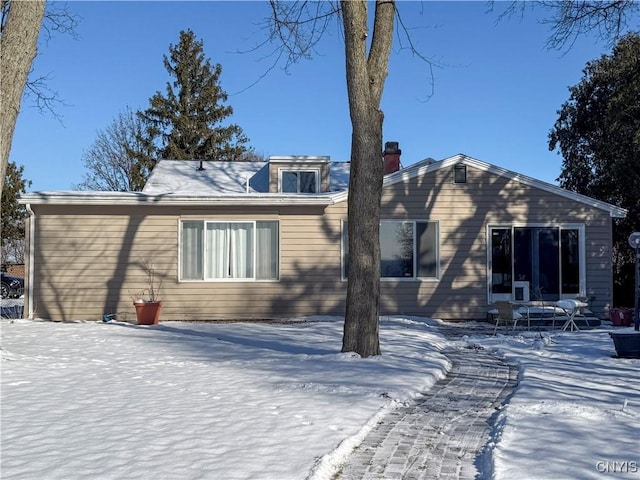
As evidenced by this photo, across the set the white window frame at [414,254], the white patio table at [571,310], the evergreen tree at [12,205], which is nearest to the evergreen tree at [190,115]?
the evergreen tree at [12,205]

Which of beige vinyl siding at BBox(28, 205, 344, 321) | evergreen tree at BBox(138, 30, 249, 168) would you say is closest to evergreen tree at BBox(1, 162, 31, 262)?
evergreen tree at BBox(138, 30, 249, 168)

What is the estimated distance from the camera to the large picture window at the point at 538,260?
45.6 feet

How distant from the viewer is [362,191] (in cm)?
820

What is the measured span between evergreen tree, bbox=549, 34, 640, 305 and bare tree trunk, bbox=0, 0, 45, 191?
51.9ft

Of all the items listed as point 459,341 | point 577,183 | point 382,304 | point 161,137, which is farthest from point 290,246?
point 161,137

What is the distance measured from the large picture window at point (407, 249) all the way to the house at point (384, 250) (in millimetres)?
25

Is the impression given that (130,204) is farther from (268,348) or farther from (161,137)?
(161,137)

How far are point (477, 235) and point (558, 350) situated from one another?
16.0 ft

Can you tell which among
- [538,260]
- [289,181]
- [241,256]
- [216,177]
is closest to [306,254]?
[241,256]

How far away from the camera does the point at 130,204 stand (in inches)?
533

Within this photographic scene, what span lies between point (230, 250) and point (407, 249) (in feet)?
13.8

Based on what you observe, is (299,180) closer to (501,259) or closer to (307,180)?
(307,180)

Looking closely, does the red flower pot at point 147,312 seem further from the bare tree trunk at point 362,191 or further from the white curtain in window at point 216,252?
the bare tree trunk at point 362,191

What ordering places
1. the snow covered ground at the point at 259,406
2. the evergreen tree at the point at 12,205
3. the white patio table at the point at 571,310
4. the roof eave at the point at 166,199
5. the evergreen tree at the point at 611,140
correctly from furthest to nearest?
the evergreen tree at the point at 12,205 → the evergreen tree at the point at 611,140 → the roof eave at the point at 166,199 → the white patio table at the point at 571,310 → the snow covered ground at the point at 259,406
